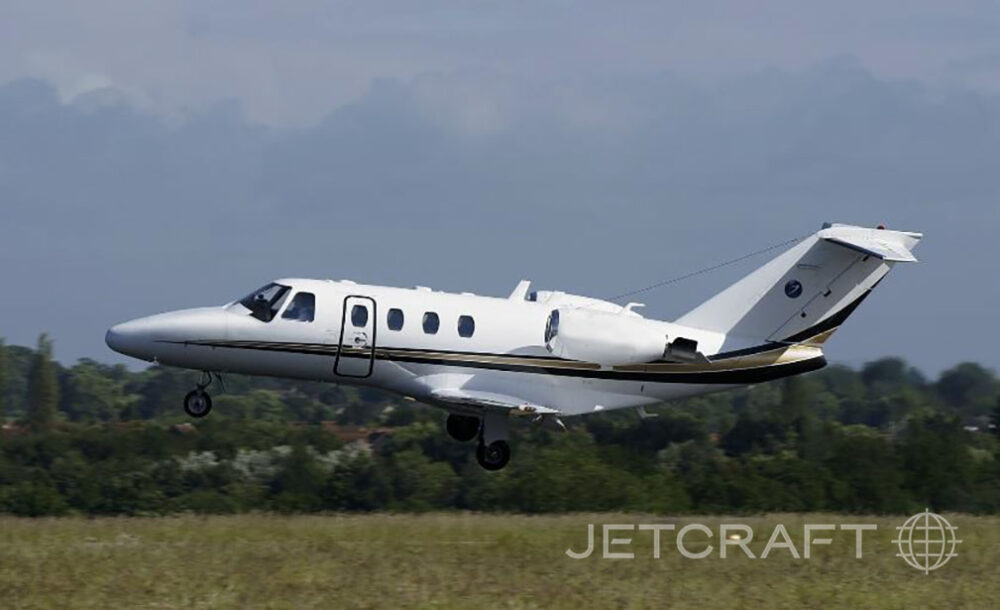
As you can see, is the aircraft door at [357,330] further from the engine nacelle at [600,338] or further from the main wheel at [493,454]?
the engine nacelle at [600,338]

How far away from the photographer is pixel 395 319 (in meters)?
30.8

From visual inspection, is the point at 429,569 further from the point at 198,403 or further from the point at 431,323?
the point at 198,403

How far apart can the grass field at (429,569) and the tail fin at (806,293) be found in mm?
5398

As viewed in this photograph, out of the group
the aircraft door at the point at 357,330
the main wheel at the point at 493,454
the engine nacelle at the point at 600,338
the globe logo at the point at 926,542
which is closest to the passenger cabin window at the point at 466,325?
the engine nacelle at the point at 600,338

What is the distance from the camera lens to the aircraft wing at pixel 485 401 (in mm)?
30812

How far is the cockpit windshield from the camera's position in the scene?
1215 inches

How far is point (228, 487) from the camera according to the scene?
191 ft

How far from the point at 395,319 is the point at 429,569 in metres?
8.86

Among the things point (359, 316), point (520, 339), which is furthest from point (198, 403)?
point (520, 339)

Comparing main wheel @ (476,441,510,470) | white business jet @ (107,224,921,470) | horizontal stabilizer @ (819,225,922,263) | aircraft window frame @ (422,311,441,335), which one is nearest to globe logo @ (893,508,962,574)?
white business jet @ (107,224,921,470)

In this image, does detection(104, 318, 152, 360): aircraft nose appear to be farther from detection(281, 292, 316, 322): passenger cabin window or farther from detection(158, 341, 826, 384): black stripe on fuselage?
detection(281, 292, 316, 322): passenger cabin window

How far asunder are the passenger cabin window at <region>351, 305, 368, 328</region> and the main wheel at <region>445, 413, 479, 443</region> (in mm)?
3617

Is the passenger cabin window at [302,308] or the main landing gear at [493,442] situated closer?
the passenger cabin window at [302,308]

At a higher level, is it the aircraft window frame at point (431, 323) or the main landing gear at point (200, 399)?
the aircraft window frame at point (431, 323)
